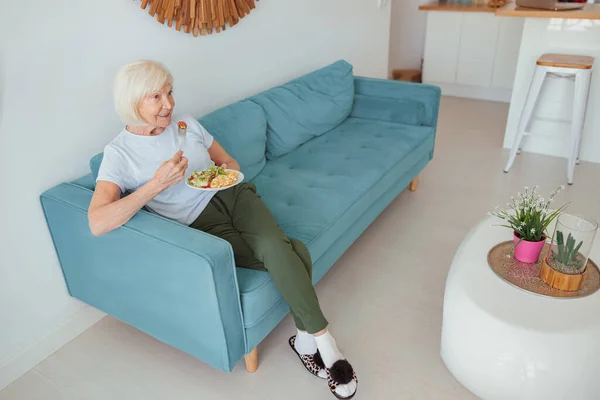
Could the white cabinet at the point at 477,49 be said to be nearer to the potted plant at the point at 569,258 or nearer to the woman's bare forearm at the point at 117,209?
the potted plant at the point at 569,258

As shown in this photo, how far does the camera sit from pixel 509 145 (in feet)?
12.6

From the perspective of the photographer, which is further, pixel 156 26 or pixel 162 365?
pixel 156 26

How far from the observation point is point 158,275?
167cm

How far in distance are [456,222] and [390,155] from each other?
0.58 m

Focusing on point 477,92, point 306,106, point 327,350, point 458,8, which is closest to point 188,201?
point 327,350

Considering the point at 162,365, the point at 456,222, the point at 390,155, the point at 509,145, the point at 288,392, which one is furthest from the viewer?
the point at 509,145

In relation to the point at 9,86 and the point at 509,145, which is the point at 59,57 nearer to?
the point at 9,86

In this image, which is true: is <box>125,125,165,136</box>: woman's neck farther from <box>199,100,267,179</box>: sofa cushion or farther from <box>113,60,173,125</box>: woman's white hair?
<box>199,100,267,179</box>: sofa cushion

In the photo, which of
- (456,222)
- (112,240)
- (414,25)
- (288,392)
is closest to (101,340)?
(112,240)

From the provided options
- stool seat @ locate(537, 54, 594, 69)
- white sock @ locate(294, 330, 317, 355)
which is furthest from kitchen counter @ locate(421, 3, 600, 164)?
white sock @ locate(294, 330, 317, 355)

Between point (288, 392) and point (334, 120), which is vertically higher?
point (334, 120)

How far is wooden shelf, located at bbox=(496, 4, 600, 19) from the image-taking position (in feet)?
10.2

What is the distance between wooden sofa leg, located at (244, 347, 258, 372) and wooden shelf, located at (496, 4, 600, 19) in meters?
2.71

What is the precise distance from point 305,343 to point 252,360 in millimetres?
209
